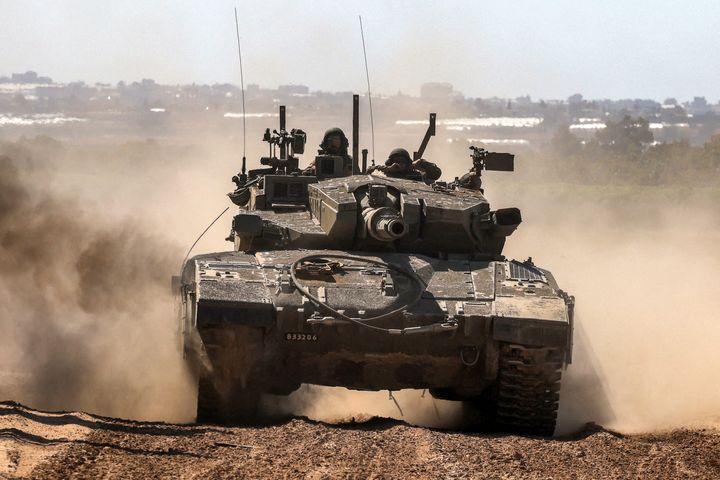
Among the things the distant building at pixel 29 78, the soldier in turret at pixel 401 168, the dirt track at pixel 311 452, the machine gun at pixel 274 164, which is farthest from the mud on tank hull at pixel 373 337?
the distant building at pixel 29 78

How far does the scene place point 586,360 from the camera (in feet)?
58.2

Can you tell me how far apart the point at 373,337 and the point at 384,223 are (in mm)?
2008

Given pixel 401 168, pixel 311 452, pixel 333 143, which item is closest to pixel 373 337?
pixel 311 452

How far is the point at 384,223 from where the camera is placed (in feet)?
50.8

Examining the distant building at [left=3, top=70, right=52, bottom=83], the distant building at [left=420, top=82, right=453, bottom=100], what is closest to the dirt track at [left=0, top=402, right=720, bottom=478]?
the distant building at [left=420, top=82, right=453, bottom=100]

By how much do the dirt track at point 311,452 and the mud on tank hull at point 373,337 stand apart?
2.53 feet

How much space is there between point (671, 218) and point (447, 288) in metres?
26.3

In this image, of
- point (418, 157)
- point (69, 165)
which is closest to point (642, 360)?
point (418, 157)

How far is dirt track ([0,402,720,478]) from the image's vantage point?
10.9 m

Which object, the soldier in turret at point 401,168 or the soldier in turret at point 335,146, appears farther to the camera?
the soldier in turret at point 335,146

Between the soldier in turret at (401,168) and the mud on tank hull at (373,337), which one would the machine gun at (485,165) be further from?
the mud on tank hull at (373,337)

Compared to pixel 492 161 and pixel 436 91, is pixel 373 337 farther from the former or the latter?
pixel 436 91

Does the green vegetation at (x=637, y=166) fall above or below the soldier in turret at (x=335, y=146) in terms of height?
below

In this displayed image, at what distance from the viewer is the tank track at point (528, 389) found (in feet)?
44.9
